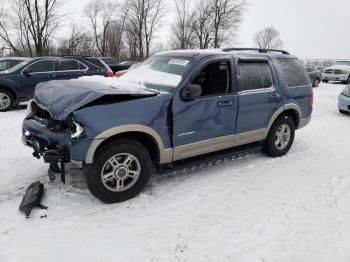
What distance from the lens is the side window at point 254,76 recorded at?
4895 millimetres

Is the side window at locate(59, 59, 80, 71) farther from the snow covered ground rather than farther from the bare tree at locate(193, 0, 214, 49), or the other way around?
the bare tree at locate(193, 0, 214, 49)

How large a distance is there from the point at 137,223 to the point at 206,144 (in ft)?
5.15

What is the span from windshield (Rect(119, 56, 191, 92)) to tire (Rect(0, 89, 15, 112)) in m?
5.93

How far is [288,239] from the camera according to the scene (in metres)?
3.23

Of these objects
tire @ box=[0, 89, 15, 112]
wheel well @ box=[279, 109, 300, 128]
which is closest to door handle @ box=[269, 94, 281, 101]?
wheel well @ box=[279, 109, 300, 128]

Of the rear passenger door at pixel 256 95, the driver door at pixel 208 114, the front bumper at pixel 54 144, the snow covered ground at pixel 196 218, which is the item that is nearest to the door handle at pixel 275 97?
the rear passenger door at pixel 256 95

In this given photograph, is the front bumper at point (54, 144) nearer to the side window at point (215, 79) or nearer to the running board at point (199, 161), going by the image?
the running board at point (199, 161)

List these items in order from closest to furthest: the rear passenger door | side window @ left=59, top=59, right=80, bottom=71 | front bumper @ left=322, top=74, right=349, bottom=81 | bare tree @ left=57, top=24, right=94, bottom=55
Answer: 1. the rear passenger door
2. side window @ left=59, top=59, right=80, bottom=71
3. front bumper @ left=322, top=74, right=349, bottom=81
4. bare tree @ left=57, top=24, right=94, bottom=55

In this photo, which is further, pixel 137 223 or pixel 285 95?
pixel 285 95

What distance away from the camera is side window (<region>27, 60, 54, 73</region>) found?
9773 millimetres

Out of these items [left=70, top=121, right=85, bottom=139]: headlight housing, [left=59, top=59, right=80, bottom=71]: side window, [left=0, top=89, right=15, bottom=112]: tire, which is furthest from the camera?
[left=59, top=59, right=80, bottom=71]: side window

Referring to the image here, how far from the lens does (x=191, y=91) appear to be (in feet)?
13.5

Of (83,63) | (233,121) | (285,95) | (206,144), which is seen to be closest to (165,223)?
(206,144)

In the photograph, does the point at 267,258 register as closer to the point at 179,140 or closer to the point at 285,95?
the point at 179,140
